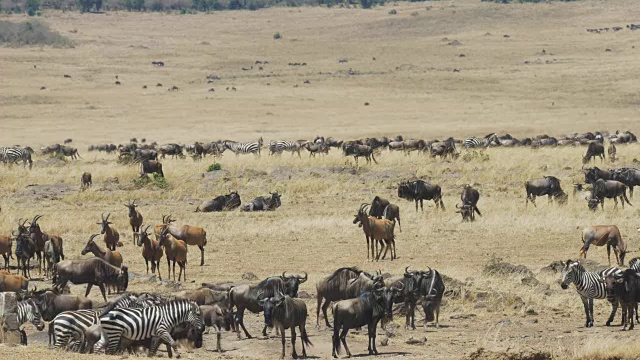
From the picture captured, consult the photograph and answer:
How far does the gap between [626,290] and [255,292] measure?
16.4ft

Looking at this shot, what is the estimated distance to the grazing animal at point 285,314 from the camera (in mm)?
13977

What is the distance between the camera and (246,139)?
196 ft

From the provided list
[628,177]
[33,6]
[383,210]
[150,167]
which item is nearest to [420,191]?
[383,210]

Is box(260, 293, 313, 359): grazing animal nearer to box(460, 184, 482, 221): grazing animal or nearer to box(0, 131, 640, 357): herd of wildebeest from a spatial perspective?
box(0, 131, 640, 357): herd of wildebeest

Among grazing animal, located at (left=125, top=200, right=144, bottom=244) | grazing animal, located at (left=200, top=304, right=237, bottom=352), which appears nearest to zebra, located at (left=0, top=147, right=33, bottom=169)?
grazing animal, located at (left=125, top=200, right=144, bottom=244)

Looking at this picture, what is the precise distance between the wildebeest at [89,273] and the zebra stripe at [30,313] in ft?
8.21

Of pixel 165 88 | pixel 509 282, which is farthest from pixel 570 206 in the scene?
pixel 165 88

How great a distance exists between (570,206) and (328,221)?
6078 mm

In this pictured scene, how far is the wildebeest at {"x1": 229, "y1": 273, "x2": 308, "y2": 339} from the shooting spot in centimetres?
1552

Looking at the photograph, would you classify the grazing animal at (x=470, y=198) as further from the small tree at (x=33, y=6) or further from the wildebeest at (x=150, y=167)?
the small tree at (x=33, y=6)

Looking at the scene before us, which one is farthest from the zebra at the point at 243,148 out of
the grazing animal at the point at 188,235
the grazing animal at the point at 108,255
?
the grazing animal at the point at 108,255

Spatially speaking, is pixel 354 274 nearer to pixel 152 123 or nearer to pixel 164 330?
pixel 164 330

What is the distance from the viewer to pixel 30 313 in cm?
1520

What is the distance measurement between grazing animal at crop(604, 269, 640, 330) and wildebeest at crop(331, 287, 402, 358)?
3.24m
